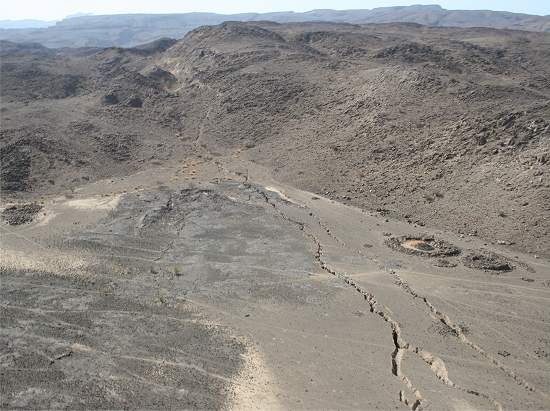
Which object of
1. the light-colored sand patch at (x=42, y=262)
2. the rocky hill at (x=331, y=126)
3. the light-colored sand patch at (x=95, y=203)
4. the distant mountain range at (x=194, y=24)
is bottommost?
the light-colored sand patch at (x=42, y=262)

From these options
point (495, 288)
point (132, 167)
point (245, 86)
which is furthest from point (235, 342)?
point (245, 86)

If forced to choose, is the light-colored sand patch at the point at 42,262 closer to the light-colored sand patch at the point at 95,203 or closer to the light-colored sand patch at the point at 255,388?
the light-colored sand patch at the point at 95,203

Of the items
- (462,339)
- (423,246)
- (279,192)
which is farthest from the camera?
(279,192)

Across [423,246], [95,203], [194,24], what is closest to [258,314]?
[423,246]

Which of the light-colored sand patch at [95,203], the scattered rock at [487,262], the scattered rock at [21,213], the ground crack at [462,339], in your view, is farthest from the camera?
the light-colored sand patch at [95,203]

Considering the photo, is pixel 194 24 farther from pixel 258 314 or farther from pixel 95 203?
pixel 258 314

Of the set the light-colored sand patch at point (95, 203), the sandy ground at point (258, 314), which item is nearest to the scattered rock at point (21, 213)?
the sandy ground at point (258, 314)
